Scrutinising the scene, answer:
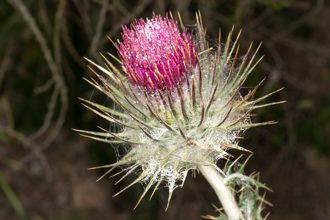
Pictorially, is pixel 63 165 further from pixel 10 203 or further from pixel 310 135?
pixel 310 135

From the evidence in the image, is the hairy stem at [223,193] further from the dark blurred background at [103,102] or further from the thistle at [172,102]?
the dark blurred background at [103,102]

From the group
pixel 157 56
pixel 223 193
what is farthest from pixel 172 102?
pixel 223 193

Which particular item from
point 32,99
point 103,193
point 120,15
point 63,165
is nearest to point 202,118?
point 120,15

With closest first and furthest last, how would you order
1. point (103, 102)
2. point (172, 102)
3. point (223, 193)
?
1. point (223, 193)
2. point (172, 102)
3. point (103, 102)

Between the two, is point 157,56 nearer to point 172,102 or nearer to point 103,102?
point 172,102

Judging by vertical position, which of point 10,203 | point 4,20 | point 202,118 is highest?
point 4,20

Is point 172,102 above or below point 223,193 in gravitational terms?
above
